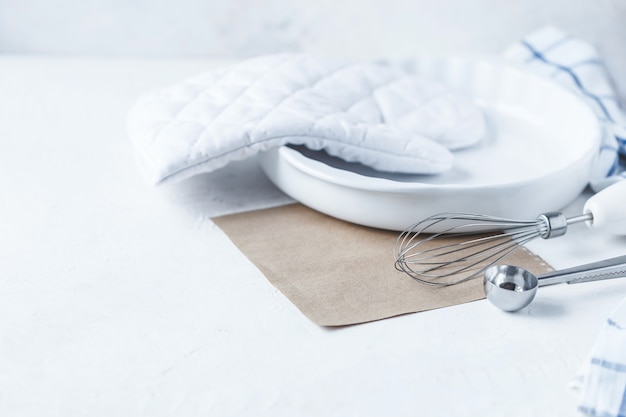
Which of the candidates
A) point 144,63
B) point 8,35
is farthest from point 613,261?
point 8,35

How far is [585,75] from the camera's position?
0.90m

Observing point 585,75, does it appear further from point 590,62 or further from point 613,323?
point 613,323

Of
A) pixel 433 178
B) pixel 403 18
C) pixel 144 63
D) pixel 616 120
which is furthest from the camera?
pixel 403 18

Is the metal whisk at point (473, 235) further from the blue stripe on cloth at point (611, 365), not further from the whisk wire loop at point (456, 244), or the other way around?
the blue stripe on cloth at point (611, 365)

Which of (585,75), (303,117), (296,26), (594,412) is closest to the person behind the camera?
(594,412)

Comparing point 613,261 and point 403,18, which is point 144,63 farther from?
point 613,261

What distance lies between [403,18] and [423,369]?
82cm

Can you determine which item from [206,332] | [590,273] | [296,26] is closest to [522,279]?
[590,273]

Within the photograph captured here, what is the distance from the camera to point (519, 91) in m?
0.88

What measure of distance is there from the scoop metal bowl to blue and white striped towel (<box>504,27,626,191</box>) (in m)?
0.19

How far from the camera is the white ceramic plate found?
62 centimetres

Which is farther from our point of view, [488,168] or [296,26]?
[296,26]

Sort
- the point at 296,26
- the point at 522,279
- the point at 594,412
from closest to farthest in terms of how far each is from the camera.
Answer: the point at 594,412, the point at 522,279, the point at 296,26

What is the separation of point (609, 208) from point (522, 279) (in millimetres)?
110
